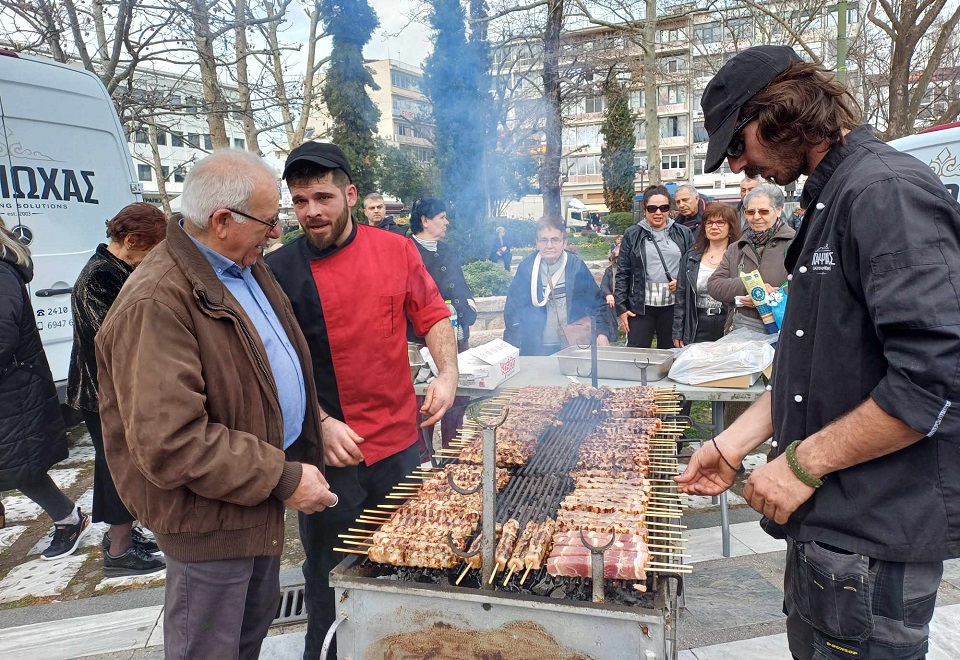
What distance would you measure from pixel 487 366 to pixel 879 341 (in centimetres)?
298

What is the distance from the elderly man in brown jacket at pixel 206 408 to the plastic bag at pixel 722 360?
2.88 meters

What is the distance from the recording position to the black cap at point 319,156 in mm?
2949

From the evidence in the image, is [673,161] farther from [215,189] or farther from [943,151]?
[215,189]

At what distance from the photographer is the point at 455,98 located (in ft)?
34.4

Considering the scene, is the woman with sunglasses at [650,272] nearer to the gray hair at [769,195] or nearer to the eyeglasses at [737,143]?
the gray hair at [769,195]

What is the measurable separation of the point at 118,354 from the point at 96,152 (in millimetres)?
5135

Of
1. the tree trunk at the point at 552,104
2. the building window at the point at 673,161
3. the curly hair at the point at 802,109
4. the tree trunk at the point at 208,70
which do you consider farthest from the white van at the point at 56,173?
the building window at the point at 673,161

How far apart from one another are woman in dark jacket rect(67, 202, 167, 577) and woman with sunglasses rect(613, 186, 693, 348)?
447 cm

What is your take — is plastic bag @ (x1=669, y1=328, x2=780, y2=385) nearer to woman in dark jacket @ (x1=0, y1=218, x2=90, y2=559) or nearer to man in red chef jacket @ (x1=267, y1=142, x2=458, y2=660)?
man in red chef jacket @ (x1=267, y1=142, x2=458, y2=660)

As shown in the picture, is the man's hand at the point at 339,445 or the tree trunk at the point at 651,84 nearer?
the man's hand at the point at 339,445

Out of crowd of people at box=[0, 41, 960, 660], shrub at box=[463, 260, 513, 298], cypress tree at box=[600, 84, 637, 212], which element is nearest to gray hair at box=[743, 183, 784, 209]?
crowd of people at box=[0, 41, 960, 660]

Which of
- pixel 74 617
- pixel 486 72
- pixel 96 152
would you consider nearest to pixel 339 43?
pixel 486 72

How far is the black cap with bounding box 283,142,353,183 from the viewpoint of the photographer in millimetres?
2949

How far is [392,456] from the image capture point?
10.7ft
